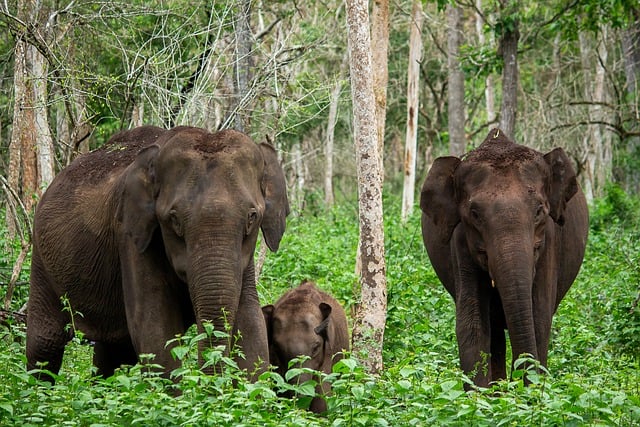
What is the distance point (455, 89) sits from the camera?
26.9m

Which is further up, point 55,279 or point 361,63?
point 361,63

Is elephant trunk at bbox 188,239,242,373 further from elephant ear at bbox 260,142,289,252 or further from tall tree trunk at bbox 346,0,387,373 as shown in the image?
tall tree trunk at bbox 346,0,387,373

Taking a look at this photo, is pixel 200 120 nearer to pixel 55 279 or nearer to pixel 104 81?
pixel 104 81

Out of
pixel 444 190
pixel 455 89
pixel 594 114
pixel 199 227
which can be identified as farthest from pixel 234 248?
pixel 594 114

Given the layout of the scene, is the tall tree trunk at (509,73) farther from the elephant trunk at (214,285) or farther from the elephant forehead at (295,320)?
the elephant trunk at (214,285)

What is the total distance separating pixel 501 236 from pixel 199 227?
235 cm

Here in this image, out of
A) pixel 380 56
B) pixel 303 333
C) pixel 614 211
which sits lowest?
pixel 303 333

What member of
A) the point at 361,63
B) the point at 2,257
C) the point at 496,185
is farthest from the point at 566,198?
the point at 2,257

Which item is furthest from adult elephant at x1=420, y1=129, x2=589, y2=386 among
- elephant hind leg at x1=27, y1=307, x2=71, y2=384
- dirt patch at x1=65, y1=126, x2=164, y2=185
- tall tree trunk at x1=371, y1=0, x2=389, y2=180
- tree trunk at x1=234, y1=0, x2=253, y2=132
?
tree trunk at x1=234, y1=0, x2=253, y2=132

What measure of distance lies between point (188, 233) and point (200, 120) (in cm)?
911

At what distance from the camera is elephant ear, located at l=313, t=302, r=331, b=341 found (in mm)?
9727

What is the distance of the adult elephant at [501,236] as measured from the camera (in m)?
8.34

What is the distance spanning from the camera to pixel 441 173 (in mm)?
9250

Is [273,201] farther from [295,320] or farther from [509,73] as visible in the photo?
[509,73]
